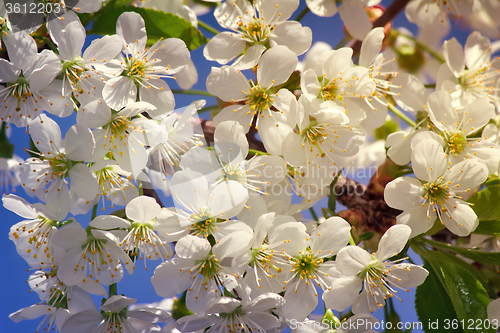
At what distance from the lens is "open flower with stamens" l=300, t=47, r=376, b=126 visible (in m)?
0.64

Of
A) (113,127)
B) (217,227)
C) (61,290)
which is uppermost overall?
(113,127)

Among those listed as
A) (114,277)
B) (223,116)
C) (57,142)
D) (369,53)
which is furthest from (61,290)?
(369,53)

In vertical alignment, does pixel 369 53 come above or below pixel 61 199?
above

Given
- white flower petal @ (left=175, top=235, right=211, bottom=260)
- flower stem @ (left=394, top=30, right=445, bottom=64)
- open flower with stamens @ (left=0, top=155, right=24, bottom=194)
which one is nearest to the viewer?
white flower petal @ (left=175, top=235, right=211, bottom=260)

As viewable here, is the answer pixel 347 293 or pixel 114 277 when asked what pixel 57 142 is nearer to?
pixel 114 277

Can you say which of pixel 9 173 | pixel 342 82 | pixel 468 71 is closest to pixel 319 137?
pixel 342 82

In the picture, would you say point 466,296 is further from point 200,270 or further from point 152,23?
point 152,23

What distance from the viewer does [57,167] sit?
0.61 meters

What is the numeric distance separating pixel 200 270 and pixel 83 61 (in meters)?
0.37

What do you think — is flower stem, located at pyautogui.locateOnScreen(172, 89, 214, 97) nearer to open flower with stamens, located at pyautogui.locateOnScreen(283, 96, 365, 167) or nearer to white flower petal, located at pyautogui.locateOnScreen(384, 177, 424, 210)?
open flower with stamens, located at pyautogui.locateOnScreen(283, 96, 365, 167)

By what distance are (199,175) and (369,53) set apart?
38cm

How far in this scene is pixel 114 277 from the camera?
61 centimetres

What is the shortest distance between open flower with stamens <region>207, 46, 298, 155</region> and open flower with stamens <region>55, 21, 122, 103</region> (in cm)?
16

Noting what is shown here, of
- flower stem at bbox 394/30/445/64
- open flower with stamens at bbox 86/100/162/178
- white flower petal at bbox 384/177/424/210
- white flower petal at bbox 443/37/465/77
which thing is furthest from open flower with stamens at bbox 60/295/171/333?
flower stem at bbox 394/30/445/64
